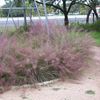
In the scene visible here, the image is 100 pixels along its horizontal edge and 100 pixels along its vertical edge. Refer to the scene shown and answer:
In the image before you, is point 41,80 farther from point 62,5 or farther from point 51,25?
point 62,5

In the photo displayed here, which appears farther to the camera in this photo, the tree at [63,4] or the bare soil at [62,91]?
the tree at [63,4]

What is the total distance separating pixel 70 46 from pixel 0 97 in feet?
8.12

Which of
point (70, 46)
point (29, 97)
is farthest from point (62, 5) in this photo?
point (29, 97)

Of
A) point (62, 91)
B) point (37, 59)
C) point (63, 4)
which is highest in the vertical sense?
point (63, 4)

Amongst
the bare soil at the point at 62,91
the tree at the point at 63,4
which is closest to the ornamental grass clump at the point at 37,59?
the bare soil at the point at 62,91

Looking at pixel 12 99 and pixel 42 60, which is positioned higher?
pixel 42 60

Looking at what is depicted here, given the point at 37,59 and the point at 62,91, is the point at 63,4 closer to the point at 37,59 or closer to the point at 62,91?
the point at 37,59

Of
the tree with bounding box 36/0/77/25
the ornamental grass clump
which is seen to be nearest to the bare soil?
the ornamental grass clump

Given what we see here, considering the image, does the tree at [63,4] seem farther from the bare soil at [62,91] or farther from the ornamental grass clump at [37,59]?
the bare soil at [62,91]

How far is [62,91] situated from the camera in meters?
5.88

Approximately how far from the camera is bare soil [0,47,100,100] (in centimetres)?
554

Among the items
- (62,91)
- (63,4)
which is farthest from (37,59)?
(63,4)

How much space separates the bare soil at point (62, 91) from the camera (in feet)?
18.2

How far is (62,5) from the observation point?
22.1 m
